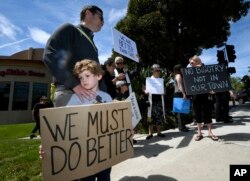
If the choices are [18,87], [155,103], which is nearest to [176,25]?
[155,103]

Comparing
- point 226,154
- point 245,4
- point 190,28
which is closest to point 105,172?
point 226,154

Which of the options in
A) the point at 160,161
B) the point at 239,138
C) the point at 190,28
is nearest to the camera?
the point at 160,161

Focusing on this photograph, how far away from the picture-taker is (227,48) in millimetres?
11422

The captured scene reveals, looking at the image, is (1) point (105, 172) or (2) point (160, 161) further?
(2) point (160, 161)

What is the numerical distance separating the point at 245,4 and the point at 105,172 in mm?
19808

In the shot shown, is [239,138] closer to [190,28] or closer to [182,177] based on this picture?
[182,177]

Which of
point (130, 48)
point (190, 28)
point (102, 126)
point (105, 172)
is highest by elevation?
point (190, 28)

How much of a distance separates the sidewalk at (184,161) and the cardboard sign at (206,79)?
3.40 ft

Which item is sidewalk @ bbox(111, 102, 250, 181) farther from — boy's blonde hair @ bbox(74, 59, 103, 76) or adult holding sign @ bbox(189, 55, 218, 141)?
boy's blonde hair @ bbox(74, 59, 103, 76)

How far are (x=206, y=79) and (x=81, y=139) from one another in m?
4.36

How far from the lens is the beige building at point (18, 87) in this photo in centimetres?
3169

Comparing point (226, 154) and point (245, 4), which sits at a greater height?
point (245, 4)

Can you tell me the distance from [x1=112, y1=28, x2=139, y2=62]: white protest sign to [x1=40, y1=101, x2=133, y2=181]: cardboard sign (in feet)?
11.2

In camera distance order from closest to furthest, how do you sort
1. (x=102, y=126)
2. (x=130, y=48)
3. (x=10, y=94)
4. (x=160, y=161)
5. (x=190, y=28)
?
(x=102, y=126) → (x=160, y=161) → (x=130, y=48) → (x=190, y=28) → (x=10, y=94)
